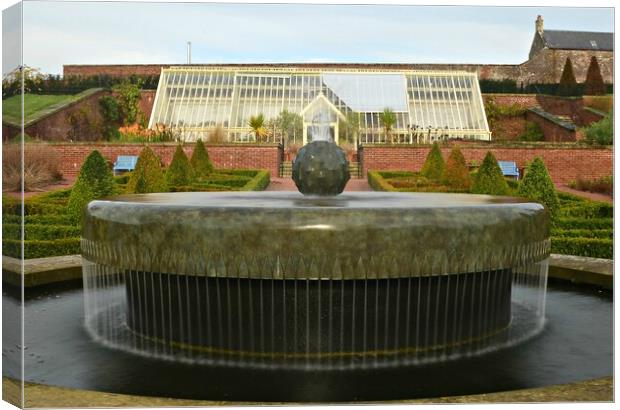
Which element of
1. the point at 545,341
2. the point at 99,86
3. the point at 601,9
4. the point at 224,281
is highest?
the point at 99,86

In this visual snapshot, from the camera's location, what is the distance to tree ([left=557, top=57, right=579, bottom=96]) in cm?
4297

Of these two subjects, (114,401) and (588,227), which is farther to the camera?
(588,227)

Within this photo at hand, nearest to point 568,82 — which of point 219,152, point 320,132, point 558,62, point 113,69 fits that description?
point 558,62

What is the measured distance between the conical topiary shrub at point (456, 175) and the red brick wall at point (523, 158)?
7.65m

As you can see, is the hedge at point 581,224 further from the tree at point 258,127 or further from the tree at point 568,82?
the tree at point 568,82

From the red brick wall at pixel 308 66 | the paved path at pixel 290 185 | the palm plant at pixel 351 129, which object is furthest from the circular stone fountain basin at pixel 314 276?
the red brick wall at pixel 308 66

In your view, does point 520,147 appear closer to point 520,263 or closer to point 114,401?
point 520,263

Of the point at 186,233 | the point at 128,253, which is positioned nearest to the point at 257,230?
the point at 186,233

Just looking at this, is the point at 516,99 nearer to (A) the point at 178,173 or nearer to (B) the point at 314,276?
(A) the point at 178,173

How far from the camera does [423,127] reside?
37000 millimetres

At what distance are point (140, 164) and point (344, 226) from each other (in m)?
13.7

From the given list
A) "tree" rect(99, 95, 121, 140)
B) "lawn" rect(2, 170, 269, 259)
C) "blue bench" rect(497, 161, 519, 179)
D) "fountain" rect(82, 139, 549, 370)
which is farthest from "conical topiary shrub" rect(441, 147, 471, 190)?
"tree" rect(99, 95, 121, 140)

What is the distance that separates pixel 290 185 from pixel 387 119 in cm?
1115

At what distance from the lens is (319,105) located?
119ft
